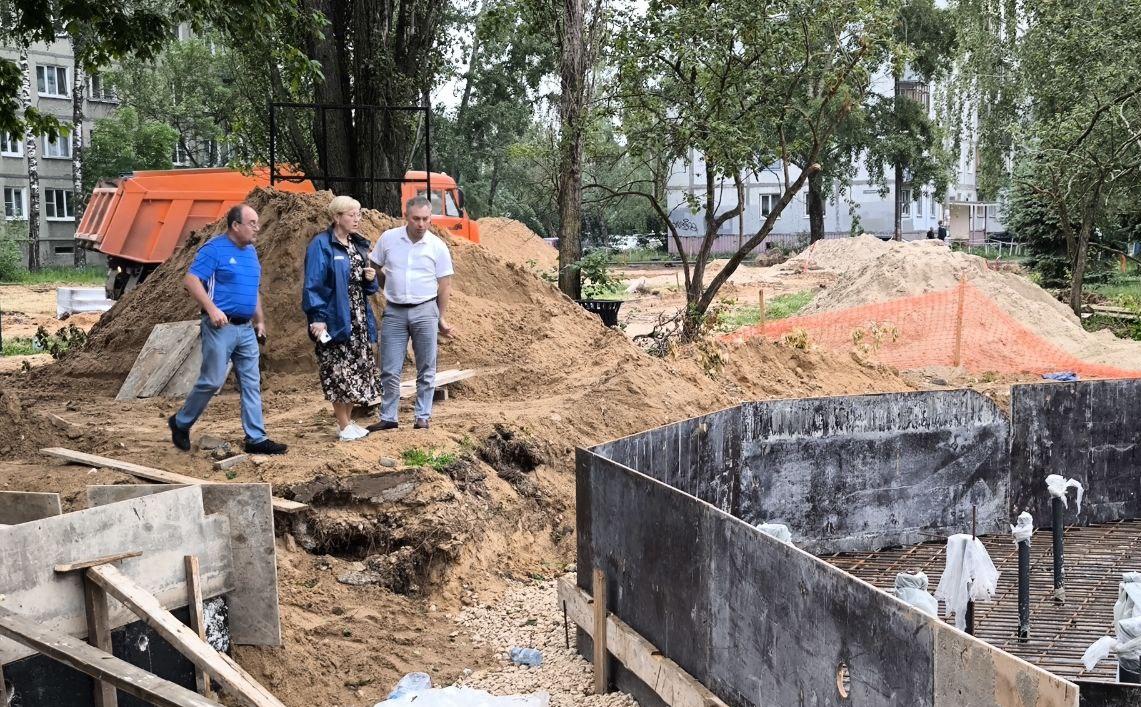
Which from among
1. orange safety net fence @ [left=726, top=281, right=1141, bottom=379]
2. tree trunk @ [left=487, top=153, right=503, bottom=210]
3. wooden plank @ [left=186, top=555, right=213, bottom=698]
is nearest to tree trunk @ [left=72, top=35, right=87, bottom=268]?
tree trunk @ [left=487, top=153, right=503, bottom=210]

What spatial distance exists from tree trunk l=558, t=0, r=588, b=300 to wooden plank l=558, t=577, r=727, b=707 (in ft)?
28.5

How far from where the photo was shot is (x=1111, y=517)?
29.2 feet

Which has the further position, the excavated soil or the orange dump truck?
the orange dump truck

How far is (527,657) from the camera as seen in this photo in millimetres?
6234

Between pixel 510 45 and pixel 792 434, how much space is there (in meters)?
36.3

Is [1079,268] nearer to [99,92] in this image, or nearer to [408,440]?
[408,440]

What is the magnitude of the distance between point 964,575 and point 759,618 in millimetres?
1668

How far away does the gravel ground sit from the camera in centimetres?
585

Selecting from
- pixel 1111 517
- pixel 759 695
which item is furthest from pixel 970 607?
pixel 1111 517

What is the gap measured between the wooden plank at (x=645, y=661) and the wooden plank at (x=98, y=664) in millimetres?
1920

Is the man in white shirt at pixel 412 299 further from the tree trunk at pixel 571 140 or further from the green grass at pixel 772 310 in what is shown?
the green grass at pixel 772 310

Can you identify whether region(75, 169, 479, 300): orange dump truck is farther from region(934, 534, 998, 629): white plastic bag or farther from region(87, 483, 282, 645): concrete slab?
region(934, 534, 998, 629): white plastic bag

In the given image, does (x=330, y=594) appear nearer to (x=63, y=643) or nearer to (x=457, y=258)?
(x=63, y=643)

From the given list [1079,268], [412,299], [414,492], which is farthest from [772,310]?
[414,492]
